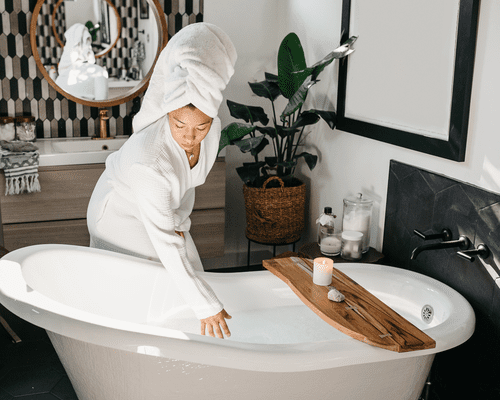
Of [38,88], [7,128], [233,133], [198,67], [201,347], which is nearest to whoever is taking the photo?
[201,347]

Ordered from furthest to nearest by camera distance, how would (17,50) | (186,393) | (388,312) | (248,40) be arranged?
(248,40)
(17,50)
(388,312)
(186,393)

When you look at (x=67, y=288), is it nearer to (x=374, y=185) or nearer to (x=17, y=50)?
→ (x=374, y=185)

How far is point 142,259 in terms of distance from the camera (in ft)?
7.12

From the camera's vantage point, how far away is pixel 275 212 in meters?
3.08

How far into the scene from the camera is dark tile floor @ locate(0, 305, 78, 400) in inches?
89.3

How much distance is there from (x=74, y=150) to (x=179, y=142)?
175 cm

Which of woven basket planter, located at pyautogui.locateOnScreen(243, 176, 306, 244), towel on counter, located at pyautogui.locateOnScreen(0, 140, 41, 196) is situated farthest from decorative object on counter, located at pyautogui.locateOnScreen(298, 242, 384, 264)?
towel on counter, located at pyautogui.locateOnScreen(0, 140, 41, 196)

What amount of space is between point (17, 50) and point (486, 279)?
2.95m

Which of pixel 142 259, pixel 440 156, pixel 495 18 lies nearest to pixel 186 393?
pixel 142 259

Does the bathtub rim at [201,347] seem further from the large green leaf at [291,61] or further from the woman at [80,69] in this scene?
the woman at [80,69]

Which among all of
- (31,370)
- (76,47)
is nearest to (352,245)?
(31,370)

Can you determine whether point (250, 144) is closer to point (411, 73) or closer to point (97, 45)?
point (411, 73)

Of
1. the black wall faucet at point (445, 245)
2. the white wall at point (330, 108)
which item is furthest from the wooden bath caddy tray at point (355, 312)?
the white wall at point (330, 108)

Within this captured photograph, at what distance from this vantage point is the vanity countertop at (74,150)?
9.77 ft
